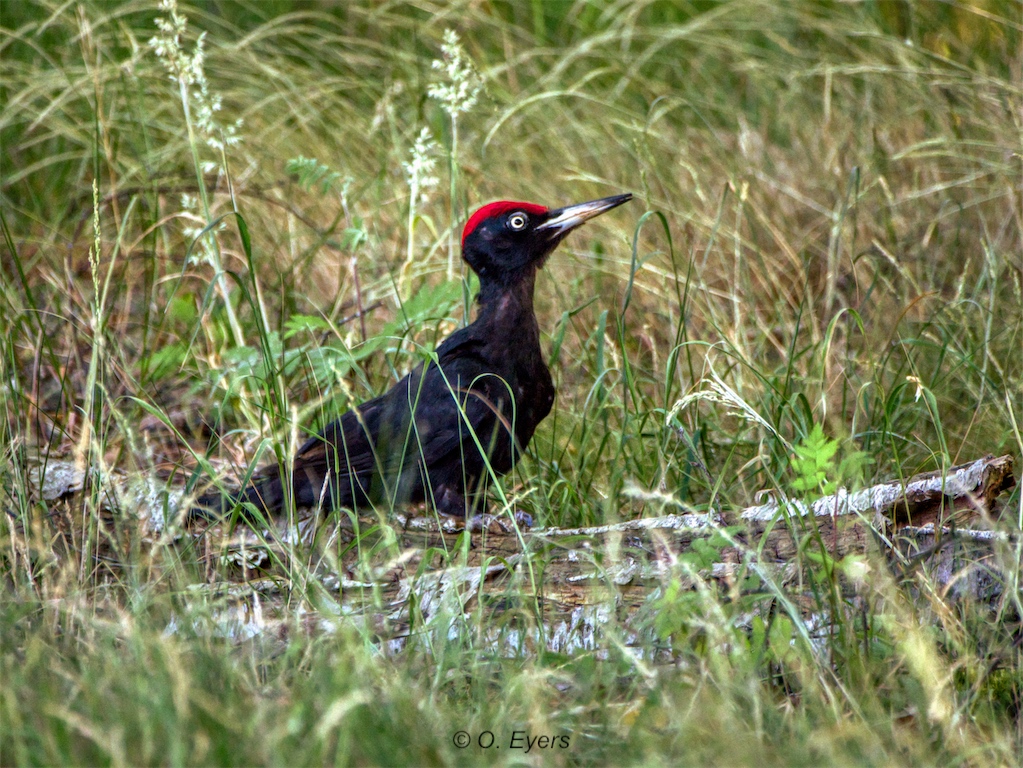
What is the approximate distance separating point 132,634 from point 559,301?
3.03 metres

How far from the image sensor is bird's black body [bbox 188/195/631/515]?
3537mm

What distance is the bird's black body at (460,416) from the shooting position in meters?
3.54

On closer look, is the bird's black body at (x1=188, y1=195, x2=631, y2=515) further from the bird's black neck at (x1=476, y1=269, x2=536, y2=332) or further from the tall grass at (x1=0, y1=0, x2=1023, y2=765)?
the tall grass at (x1=0, y1=0, x2=1023, y2=765)

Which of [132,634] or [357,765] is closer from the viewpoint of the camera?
[357,765]

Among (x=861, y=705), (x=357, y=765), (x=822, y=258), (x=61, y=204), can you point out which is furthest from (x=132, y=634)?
(x=61, y=204)

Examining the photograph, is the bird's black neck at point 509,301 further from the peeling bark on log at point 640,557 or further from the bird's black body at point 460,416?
the peeling bark on log at point 640,557

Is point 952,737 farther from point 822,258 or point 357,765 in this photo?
point 822,258

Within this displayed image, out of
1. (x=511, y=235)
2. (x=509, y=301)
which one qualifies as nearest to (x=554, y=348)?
(x=509, y=301)

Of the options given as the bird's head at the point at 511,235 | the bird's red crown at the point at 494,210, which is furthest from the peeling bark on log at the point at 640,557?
the bird's red crown at the point at 494,210

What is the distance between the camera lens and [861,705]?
2111 millimetres

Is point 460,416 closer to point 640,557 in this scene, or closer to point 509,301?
point 509,301

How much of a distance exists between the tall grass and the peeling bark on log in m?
0.07

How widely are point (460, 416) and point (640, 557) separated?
1073mm

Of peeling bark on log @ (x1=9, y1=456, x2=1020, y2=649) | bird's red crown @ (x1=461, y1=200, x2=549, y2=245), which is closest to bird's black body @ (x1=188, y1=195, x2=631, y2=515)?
bird's red crown @ (x1=461, y1=200, x2=549, y2=245)
